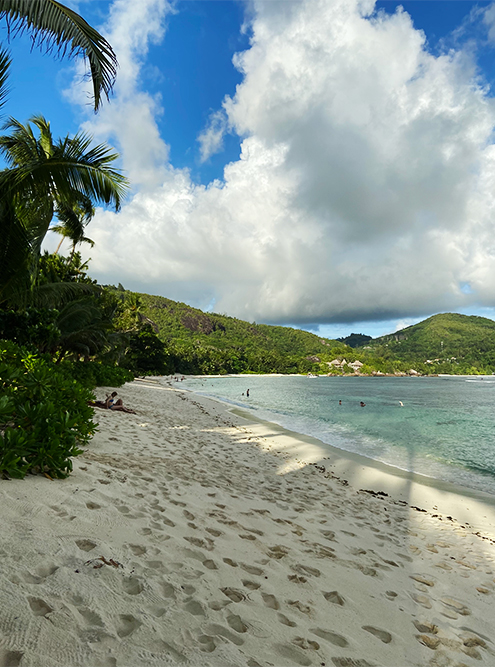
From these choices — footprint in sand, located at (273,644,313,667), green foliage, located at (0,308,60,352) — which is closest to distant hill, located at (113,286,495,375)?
green foliage, located at (0,308,60,352)

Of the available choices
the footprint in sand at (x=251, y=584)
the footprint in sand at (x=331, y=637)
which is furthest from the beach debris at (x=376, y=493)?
the footprint in sand at (x=331, y=637)

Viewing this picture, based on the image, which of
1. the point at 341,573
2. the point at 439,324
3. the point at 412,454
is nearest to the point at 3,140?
the point at 341,573

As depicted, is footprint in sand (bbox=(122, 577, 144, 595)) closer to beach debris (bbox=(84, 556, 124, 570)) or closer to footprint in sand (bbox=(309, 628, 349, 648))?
beach debris (bbox=(84, 556, 124, 570))

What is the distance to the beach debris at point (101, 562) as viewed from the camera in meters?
2.28

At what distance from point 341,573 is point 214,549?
1.16 metres

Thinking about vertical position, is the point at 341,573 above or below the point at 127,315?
below

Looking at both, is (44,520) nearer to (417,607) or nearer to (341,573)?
(341,573)

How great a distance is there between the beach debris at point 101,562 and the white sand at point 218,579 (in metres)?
0.01

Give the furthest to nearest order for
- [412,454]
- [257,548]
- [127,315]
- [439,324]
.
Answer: [439,324]
[127,315]
[412,454]
[257,548]

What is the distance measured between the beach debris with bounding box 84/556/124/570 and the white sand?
1 centimetres

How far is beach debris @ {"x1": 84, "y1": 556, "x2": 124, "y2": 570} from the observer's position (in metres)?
2.28

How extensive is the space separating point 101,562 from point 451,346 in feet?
606

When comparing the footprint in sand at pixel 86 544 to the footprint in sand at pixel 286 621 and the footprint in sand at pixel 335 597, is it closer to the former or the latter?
the footprint in sand at pixel 286 621

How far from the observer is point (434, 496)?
7.48 meters
